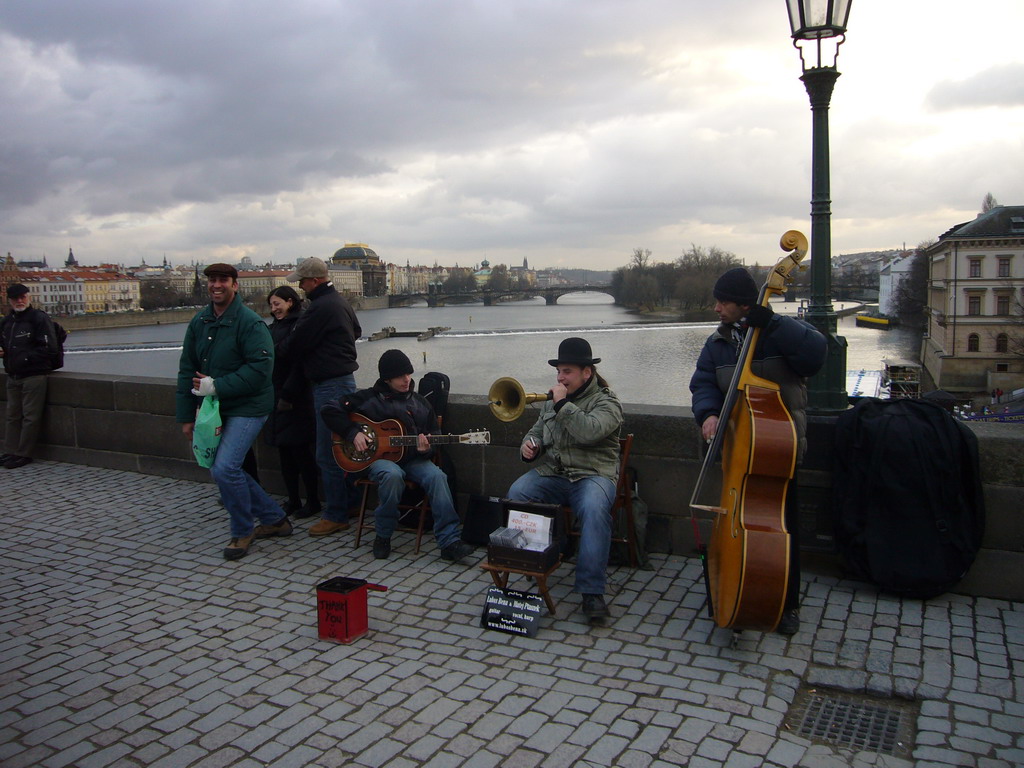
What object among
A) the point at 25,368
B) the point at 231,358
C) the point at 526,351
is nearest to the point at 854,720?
the point at 231,358

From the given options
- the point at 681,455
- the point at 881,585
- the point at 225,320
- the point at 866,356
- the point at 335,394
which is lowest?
the point at 866,356

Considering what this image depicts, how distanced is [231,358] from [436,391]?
4.63 feet

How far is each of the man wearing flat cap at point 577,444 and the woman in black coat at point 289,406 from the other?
2145 mm

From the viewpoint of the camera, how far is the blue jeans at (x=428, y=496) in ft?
17.1

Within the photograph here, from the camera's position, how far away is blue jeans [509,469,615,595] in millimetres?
4215

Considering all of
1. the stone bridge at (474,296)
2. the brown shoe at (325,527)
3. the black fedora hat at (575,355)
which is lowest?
the brown shoe at (325,527)

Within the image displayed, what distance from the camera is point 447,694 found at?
11.4ft

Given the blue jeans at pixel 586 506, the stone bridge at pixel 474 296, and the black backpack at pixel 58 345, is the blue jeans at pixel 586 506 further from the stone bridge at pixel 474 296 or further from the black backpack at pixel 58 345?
the stone bridge at pixel 474 296

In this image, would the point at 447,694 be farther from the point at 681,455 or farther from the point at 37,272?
the point at 37,272

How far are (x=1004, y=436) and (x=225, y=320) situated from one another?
471 centimetres

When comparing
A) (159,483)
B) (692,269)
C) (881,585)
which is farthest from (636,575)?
(692,269)

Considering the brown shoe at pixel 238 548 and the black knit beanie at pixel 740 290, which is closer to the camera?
the black knit beanie at pixel 740 290

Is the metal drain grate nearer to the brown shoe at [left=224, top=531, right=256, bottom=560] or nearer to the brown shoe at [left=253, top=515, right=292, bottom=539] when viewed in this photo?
the brown shoe at [left=224, top=531, right=256, bottom=560]

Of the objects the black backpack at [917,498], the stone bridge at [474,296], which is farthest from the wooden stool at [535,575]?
the stone bridge at [474,296]
